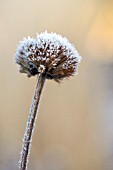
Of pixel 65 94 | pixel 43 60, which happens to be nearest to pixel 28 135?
pixel 43 60

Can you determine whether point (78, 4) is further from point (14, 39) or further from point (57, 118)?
point (57, 118)

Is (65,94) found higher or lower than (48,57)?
higher

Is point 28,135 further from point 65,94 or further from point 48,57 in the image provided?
point 65,94

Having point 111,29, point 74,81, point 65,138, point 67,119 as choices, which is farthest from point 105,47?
point 65,138

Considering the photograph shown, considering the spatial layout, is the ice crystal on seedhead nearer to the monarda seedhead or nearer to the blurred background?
the monarda seedhead

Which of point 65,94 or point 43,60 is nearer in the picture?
point 43,60

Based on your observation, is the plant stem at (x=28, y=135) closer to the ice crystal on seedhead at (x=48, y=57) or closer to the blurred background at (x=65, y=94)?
the ice crystal on seedhead at (x=48, y=57)

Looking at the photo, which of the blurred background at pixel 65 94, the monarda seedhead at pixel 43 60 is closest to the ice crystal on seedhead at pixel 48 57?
the monarda seedhead at pixel 43 60
